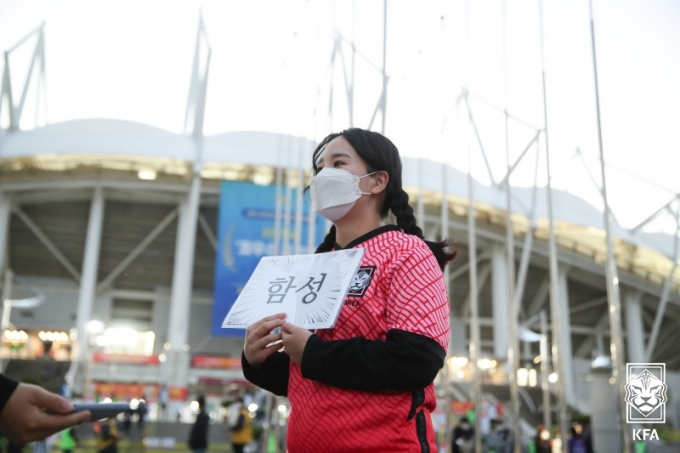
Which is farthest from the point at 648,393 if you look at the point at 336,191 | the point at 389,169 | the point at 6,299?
the point at 6,299

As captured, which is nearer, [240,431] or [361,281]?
[361,281]

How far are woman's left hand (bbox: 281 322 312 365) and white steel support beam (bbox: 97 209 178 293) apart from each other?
1139 inches

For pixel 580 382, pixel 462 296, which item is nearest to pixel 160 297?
pixel 462 296

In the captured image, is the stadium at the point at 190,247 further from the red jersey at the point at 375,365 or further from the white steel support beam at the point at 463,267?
the red jersey at the point at 375,365

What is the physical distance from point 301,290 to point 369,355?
28 cm

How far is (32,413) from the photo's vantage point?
1.23 m

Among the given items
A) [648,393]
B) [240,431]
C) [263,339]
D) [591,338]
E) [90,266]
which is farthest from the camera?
[591,338]

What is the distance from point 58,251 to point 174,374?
A: 10823mm

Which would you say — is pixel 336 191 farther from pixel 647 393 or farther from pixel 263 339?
pixel 647 393

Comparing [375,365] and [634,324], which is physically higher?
[634,324]

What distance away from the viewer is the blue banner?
25.1m

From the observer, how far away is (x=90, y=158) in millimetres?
26578

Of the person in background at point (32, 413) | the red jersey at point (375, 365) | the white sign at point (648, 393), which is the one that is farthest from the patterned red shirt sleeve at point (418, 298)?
the white sign at point (648, 393)

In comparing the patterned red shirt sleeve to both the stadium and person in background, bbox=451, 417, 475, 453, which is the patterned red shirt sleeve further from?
the stadium
